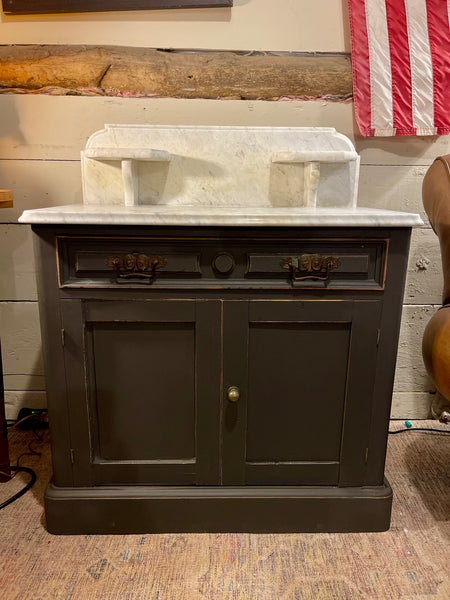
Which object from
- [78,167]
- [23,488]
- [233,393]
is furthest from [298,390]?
[78,167]

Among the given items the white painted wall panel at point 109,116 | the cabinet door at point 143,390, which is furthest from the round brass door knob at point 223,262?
the white painted wall panel at point 109,116

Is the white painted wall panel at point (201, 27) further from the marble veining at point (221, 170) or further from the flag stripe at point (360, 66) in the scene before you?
the marble veining at point (221, 170)

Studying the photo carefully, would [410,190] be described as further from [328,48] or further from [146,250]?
[146,250]

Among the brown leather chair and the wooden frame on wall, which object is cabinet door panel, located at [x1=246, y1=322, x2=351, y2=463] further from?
the wooden frame on wall

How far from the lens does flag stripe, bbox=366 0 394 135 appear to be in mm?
1550

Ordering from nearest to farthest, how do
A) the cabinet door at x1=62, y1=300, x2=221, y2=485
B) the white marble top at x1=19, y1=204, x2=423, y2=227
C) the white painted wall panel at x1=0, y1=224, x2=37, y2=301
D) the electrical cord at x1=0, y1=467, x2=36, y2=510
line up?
1. the white marble top at x1=19, y1=204, x2=423, y2=227
2. the cabinet door at x1=62, y1=300, x2=221, y2=485
3. the electrical cord at x1=0, y1=467, x2=36, y2=510
4. the white painted wall panel at x1=0, y1=224, x2=37, y2=301

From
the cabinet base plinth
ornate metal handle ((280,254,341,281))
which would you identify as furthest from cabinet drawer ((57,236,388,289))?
the cabinet base plinth

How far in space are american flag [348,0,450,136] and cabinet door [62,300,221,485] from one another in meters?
1.05

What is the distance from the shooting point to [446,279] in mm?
1296

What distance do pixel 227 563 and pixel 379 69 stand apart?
174 cm

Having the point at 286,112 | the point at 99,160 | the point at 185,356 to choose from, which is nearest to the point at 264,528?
the point at 185,356

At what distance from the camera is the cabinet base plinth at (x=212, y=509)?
4.21 feet

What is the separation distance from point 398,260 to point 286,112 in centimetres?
80

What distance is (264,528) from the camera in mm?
1313
